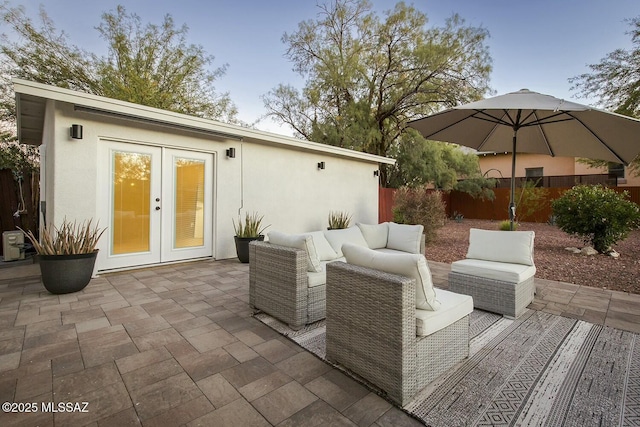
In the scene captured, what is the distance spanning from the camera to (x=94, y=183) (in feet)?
14.5

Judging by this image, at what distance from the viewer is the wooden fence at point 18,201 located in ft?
21.1

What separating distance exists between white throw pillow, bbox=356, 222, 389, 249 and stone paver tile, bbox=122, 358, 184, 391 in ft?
10.2

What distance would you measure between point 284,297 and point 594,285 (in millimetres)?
4482

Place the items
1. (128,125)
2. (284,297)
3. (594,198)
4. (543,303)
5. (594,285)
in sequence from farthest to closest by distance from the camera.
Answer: (594,198) < (128,125) < (594,285) < (543,303) < (284,297)

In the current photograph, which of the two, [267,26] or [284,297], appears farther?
[267,26]

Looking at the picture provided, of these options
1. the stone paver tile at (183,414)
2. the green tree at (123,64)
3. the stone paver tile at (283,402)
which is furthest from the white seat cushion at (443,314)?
the green tree at (123,64)

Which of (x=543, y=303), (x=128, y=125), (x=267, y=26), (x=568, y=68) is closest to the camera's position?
(x=543, y=303)

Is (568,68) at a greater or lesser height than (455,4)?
lesser

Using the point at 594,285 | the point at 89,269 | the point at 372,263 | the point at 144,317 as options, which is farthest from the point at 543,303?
the point at 89,269

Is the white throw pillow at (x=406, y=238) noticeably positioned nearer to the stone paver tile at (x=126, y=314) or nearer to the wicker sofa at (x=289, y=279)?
the wicker sofa at (x=289, y=279)

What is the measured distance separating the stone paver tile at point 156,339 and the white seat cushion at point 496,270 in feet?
9.91

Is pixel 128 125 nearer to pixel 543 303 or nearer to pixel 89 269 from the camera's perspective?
pixel 89 269

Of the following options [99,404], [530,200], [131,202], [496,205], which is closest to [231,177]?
[131,202]

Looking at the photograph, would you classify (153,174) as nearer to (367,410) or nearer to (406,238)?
(406,238)
